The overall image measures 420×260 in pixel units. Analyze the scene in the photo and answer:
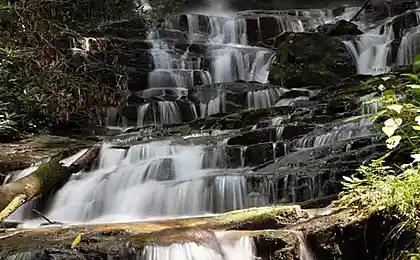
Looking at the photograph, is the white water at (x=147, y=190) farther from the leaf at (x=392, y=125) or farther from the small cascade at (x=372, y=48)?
the small cascade at (x=372, y=48)

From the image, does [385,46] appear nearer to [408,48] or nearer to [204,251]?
[408,48]

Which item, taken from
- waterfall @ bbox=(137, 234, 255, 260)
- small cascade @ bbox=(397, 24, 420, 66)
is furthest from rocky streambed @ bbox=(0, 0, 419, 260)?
small cascade @ bbox=(397, 24, 420, 66)

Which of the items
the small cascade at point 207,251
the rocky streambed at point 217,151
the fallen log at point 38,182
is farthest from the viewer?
the fallen log at point 38,182

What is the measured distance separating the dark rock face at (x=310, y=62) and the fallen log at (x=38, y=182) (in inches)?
262

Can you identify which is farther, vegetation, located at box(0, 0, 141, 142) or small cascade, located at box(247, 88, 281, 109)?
small cascade, located at box(247, 88, 281, 109)

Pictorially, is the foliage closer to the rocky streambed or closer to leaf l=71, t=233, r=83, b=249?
the rocky streambed

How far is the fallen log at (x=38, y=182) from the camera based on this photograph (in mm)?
5266

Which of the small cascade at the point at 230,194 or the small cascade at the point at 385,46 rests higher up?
the small cascade at the point at 385,46

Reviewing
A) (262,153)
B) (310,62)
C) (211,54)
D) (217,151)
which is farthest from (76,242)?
(211,54)

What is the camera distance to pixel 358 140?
631 cm

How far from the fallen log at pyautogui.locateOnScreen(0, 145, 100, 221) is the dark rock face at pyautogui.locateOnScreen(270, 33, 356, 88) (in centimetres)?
666

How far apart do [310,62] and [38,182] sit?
9.09m

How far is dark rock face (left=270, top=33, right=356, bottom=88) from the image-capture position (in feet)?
42.3

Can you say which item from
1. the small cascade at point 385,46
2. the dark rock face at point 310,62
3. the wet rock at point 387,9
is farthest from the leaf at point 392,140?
the wet rock at point 387,9
